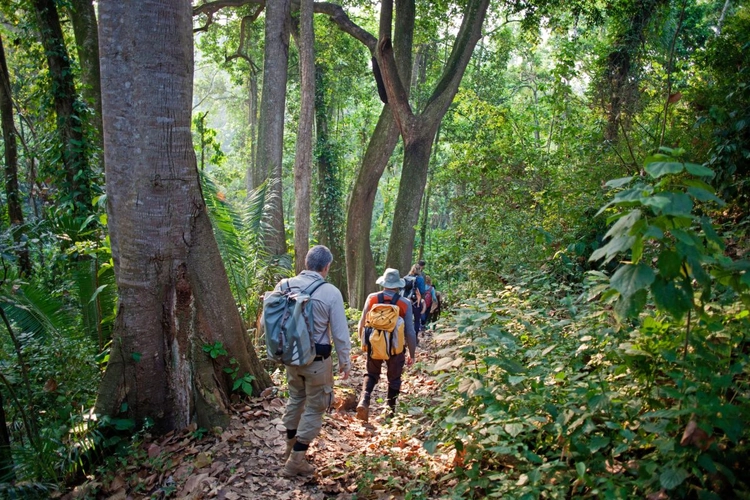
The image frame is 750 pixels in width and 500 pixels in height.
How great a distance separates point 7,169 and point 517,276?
9996 mm

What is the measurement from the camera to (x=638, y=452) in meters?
3.27

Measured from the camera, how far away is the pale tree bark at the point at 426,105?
11086 mm

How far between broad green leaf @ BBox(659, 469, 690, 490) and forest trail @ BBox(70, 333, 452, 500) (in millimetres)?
1754

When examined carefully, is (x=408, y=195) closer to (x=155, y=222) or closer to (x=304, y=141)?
(x=304, y=141)

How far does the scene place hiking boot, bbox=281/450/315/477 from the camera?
4.47 metres

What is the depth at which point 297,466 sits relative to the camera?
4.49 metres

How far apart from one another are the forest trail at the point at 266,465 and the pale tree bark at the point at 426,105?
6887 mm

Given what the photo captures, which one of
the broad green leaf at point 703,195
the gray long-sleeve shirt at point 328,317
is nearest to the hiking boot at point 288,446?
the gray long-sleeve shirt at point 328,317

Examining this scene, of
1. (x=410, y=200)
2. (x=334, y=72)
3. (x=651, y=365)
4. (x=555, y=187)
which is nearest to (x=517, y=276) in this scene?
(x=555, y=187)

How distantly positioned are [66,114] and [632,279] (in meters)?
9.15

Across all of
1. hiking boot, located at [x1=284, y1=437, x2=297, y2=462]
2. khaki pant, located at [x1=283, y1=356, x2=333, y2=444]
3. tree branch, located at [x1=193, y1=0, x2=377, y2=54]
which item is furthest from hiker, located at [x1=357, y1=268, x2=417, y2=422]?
tree branch, located at [x1=193, y1=0, x2=377, y2=54]

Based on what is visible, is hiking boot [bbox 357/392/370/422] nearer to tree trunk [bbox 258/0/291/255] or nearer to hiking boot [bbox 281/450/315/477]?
hiking boot [bbox 281/450/315/477]

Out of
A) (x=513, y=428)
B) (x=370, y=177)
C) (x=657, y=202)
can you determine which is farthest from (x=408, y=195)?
(x=657, y=202)

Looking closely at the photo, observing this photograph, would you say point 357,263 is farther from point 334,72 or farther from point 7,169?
point 334,72
